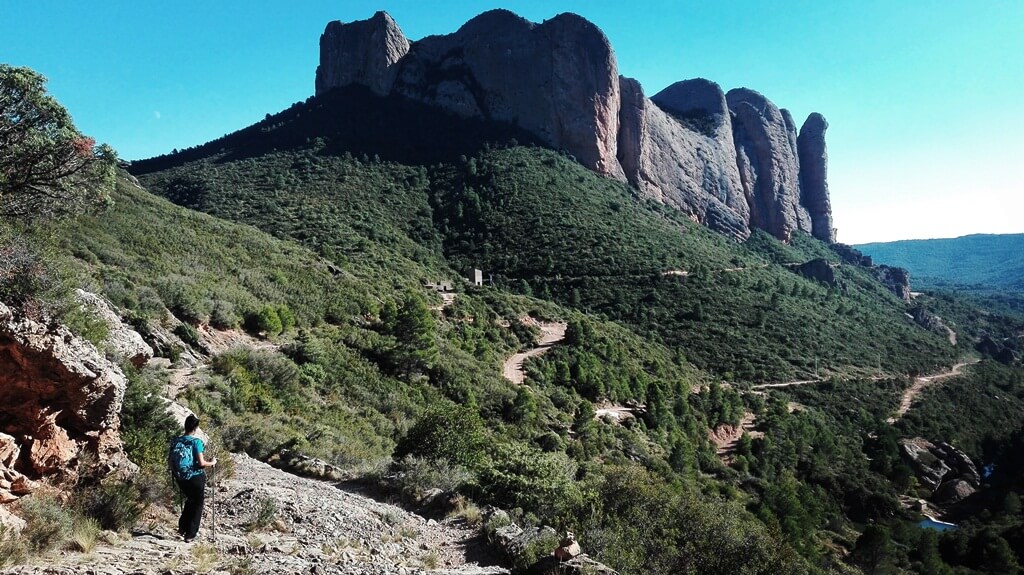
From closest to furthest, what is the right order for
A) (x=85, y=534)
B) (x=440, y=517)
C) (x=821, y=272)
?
(x=85, y=534) → (x=440, y=517) → (x=821, y=272)

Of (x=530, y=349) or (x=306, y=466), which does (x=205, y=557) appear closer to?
(x=306, y=466)

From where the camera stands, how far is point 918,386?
47.2 meters

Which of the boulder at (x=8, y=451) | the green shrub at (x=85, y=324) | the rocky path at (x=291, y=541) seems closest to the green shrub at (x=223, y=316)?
the rocky path at (x=291, y=541)

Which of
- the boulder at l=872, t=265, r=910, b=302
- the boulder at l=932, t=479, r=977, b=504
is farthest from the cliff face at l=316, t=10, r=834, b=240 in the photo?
the boulder at l=932, t=479, r=977, b=504

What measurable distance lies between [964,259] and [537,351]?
20660cm

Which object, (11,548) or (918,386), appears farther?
(918,386)

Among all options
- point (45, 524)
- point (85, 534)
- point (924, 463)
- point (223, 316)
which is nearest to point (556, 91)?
point (924, 463)

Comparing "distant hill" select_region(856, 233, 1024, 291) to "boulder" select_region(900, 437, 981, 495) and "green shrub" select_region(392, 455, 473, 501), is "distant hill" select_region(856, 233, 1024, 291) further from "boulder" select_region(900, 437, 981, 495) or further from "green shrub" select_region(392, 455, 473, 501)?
"green shrub" select_region(392, 455, 473, 501)

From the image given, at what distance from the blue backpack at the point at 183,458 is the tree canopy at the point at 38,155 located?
636 cm

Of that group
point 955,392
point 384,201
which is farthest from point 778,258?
point 384,201

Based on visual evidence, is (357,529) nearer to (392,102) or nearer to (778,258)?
(392,102)

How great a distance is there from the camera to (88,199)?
1051 cm

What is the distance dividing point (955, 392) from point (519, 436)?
47992 millimetres

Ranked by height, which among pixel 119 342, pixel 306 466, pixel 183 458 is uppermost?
pixel 119 342
